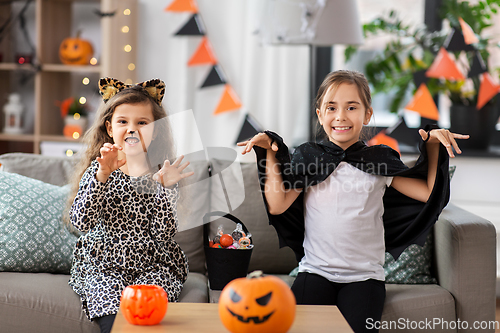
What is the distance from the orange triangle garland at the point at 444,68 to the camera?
2635 millimetres

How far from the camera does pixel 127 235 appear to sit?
1.52 m

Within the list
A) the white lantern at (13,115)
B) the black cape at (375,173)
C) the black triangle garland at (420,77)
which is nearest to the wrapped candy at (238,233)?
the black cape at (375,173)

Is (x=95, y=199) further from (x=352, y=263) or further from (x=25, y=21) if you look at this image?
(x=25, y=21)

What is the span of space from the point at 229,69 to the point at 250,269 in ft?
4.87

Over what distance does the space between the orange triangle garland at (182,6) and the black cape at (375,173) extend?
1619 millimetres

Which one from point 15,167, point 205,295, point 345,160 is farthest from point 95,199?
point 345,160

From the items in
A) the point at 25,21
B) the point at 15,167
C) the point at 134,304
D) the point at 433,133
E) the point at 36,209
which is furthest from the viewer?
the point at 25,21

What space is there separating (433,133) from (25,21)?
2.78 meters

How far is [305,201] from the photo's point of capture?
1.61 meters

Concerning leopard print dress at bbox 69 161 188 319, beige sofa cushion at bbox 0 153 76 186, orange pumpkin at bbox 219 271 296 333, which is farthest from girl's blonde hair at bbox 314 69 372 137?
beige sofa cushion at bbox 0 153 76 186

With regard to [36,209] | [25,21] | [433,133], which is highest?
[25,21]

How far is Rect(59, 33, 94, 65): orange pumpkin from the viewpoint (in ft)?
9.33

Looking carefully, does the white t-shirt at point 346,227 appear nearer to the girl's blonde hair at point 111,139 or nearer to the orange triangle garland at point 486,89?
the girl's blonde hair at point 111,139

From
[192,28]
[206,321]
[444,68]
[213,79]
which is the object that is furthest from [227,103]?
[206,321]
